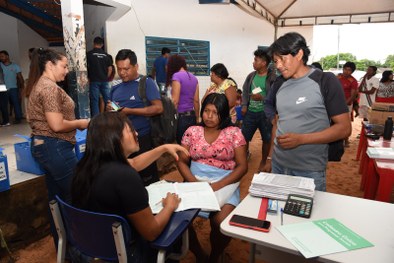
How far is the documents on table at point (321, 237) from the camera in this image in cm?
111

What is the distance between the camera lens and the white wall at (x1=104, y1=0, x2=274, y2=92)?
5730 mm

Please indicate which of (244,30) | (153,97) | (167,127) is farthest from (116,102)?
(244,30)

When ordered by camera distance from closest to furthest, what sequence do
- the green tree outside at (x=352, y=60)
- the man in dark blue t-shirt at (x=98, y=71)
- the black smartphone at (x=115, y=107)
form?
the black smartphone at (x=115, y=107) < the man in dark blue t-shirt at (x=98, y=71) < the green tree outside at (x=352, y=60)

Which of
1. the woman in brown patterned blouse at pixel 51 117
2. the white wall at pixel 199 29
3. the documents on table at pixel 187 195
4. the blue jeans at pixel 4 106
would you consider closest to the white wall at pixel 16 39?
the blue jeans at pixel 4 106

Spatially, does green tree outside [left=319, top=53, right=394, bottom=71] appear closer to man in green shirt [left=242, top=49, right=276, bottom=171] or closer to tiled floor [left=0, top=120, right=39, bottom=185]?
man in green shirt [left=242, top=49, right=276, bottom=171]

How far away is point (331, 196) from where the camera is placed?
158 cm

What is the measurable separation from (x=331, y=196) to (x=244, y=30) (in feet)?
26.8

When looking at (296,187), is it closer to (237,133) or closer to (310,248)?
(310,248)

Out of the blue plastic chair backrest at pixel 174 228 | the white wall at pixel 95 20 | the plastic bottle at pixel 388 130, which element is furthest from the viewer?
the white wall at pixel 95 20

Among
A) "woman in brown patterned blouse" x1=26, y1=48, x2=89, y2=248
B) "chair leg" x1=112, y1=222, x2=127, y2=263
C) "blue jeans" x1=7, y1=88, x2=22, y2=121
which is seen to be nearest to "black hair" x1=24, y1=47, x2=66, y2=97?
"woman in brown patterned blouse" x1=26, y1=48, x2=89, y2=248

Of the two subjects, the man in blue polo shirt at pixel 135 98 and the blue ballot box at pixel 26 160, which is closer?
the man in blue polo shirt at pixel 135 98

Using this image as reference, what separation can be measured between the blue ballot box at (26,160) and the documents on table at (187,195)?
1.58 metres

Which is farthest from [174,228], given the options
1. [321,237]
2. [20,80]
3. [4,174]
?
[20,80]

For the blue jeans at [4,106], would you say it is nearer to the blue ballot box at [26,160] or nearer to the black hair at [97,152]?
the blue ballot box at [26,160]
